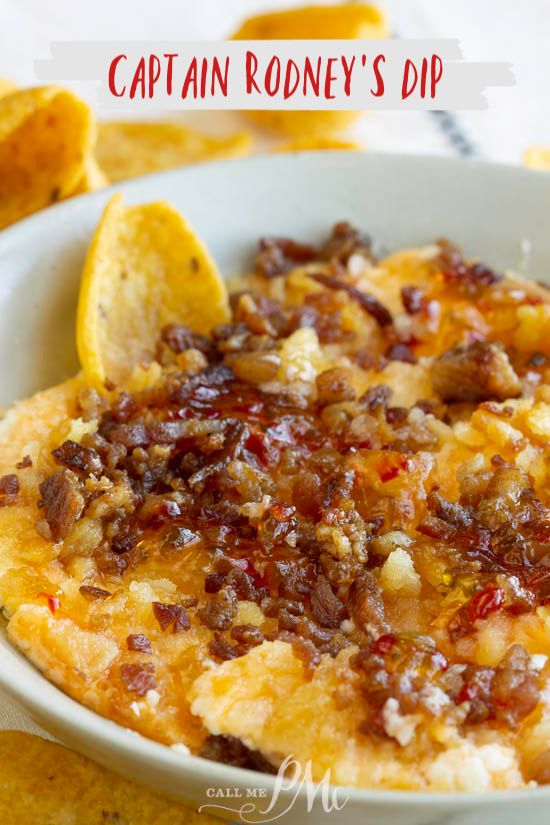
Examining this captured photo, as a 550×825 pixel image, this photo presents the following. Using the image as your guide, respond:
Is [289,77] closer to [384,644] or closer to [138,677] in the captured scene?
[384,644]

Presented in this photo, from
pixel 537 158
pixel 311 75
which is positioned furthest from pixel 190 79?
pixel 537 158

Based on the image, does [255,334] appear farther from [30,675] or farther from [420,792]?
[420,792]

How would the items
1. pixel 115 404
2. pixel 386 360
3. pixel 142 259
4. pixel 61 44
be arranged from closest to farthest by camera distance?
pixel 115 404
pixel 386 360
pixel 142 259
pixel 61 44

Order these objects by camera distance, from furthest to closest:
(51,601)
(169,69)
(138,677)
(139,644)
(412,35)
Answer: (412,35) < (169,69) < (51,601) < (139,644) < (138,677)

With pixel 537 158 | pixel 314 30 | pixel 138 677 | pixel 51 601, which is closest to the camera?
pixel 138 677

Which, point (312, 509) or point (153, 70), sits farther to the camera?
point (153, 70)

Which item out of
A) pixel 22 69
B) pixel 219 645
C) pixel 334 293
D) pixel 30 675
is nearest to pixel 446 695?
pixel 219 645

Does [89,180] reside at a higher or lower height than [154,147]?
higher
